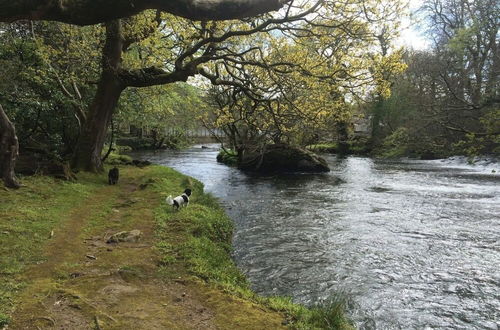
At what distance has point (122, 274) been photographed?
6734mm

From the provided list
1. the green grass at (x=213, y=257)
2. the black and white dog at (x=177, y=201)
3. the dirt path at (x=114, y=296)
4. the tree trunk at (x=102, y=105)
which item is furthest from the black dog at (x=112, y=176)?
the dirt path at (x=114, y=296)

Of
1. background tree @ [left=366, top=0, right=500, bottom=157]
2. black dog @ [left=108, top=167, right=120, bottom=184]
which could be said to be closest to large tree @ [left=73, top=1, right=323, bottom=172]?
black dog @ [left=108, top=167, right=120, bottom=184]

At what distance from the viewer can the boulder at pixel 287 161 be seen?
29.1 metres

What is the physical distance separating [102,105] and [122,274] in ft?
36.8

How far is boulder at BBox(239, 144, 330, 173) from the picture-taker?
95.6 feet

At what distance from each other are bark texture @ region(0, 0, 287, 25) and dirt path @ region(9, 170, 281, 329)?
154 inches

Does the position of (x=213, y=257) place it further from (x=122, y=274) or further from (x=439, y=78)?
(x=439, y=78)

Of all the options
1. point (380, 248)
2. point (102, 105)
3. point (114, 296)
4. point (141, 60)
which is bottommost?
point (380, 248)

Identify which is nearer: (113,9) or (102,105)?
(113,9)

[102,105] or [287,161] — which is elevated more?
[102,105]

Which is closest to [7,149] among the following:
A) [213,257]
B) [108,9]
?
[213,257]

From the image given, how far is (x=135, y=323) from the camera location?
513cm

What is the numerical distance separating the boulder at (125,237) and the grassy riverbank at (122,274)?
0.19m

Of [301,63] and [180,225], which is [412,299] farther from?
[301,63]
